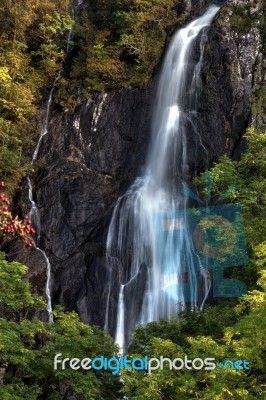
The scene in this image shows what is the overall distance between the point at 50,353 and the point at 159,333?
8.78 feet

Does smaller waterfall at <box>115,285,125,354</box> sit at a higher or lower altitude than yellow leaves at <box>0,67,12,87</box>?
lower

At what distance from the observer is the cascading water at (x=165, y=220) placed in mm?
16625

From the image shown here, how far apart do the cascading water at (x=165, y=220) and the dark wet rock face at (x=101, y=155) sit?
37 cm

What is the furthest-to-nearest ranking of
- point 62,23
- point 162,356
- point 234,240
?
point 62,23 → point 234,240 → point 162,356

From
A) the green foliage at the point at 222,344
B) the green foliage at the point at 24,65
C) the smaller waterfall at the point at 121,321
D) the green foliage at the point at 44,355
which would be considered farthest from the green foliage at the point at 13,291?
the green foliage at the point at 24,65

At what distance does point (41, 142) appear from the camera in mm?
20750

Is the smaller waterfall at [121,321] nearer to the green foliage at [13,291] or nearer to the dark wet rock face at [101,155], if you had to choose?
the dark wet rock face at [101,155]

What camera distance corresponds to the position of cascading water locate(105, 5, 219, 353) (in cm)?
1662

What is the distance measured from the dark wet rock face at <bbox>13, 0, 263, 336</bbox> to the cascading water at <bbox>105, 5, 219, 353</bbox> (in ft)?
1.20

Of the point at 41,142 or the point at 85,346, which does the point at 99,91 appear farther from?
the point at 85,346

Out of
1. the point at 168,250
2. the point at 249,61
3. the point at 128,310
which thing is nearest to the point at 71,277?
the point at 128,310

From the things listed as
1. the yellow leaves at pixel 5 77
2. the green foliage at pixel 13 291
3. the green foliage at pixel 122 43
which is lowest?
the green foliage at pixel 13 291

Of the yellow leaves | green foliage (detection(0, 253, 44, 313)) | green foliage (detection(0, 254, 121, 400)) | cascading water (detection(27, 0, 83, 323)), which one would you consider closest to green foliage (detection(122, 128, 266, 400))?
green foliage (detection(0, 254, 121, 400))

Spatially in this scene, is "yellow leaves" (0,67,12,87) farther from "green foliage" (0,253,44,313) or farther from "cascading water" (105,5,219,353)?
"green foliage" (0,253,44,313)
